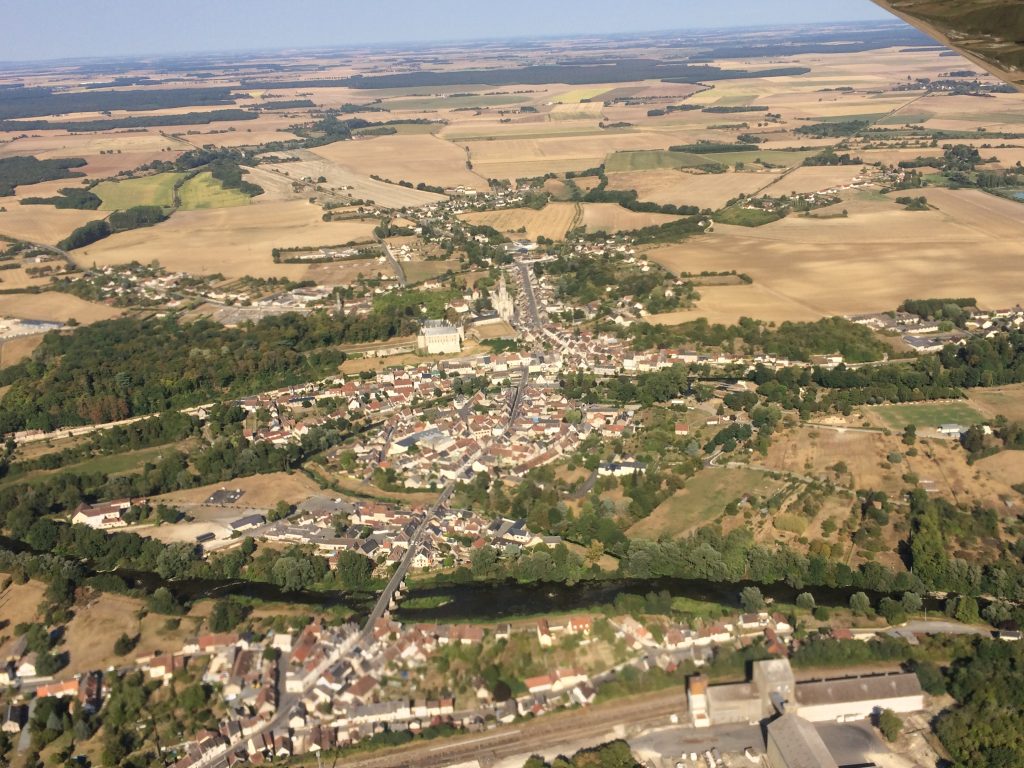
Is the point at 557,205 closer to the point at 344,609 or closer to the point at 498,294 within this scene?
the point at 498,294

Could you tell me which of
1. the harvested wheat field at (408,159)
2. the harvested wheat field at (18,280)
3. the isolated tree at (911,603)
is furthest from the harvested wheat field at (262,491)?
the harvested wheat field at (408,159)

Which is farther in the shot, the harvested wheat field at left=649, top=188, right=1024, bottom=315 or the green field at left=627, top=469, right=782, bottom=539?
the harvested wheat field at left=649, top=188, right=1024, bottom=315

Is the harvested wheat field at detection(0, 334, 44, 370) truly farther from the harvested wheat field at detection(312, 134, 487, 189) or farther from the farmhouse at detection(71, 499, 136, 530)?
the harvested wheat field at detection(312, 134, 487, 189)

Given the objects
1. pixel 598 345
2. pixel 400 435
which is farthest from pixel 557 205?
pixel 400 435

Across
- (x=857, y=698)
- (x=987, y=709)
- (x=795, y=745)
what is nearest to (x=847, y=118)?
(x=987, y=709)

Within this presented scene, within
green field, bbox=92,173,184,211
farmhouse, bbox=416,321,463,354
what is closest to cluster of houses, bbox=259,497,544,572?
farmhouse, bbox=416,321,463,354

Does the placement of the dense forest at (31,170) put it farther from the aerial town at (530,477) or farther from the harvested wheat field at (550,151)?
the harvested wheat field at (550,151)
